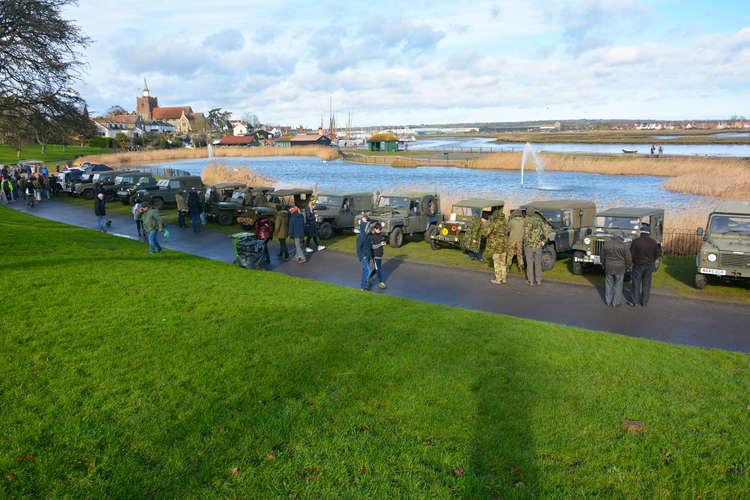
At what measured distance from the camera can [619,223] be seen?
48.7ft

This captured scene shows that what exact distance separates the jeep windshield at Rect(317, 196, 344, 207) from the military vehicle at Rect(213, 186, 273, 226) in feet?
11.1

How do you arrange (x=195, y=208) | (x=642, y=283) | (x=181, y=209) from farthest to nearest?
(x=181, y=209), (x=195, y=208), (x=642, y=283)

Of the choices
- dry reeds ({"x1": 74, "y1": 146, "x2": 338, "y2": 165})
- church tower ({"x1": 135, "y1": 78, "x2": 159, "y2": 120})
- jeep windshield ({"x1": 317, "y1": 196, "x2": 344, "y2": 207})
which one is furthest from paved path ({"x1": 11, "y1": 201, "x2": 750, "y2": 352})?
church tower ({"x1": 135, "y1": 78, "x2": 159, "y2": 120})

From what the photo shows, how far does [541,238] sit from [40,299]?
11277 millimetres

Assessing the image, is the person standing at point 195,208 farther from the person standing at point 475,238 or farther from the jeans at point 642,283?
the jeans at point 642,283

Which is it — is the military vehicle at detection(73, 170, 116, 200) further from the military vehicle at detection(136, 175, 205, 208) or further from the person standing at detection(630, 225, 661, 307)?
the person standing at detection(630, 225, 661, 307)

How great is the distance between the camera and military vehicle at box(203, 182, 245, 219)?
2359 centimetres

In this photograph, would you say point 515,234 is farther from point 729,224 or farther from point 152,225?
point 152,225

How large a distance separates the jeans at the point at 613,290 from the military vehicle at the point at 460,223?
225 inches

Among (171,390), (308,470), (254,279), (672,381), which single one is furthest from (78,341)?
(672,381)

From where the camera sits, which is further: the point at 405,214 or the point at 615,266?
the point at 405,214

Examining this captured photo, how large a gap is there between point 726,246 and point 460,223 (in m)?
7.47

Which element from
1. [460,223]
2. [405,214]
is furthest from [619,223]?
[405,214]

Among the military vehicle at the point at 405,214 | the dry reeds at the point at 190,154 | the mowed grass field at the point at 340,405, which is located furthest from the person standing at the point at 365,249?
the dry reeds at the point at 190,154
